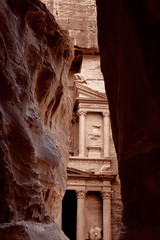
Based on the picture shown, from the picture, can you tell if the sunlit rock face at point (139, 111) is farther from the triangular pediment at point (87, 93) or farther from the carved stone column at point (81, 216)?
the triangular pediment at point (87, 93)

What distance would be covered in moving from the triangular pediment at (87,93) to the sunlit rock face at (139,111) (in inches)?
756

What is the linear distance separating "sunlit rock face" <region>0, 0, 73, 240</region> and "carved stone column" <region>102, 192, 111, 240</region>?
11.8m

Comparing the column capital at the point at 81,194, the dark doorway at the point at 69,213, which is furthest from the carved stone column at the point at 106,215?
the dark doorway at the point at 69,213

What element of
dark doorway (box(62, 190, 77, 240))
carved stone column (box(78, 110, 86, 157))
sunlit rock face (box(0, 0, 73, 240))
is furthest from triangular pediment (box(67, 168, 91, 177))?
sunlit rock face (box(0, 0, 73, 240))

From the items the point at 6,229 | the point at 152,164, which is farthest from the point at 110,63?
the point at 6,229

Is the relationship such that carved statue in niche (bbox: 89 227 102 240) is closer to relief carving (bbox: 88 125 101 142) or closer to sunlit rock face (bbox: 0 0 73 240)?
relief carving (bbox: 88 125 101 142)

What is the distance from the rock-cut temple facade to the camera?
18.4 meters

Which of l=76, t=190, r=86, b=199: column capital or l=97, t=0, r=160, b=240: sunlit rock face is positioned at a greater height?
l=76, t=190, r=86, b=199: column capital

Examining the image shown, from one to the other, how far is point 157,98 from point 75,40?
916 inches

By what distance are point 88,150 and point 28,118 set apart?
1627 centimetres

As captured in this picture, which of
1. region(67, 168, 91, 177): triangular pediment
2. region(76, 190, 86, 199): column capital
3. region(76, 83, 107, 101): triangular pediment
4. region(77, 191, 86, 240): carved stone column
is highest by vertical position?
region(76, 83, 107, 101): triangular pediment

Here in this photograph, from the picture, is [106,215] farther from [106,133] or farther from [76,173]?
[106,133]

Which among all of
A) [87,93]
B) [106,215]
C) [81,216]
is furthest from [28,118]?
[87,93]

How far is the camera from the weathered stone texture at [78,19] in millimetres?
24422
